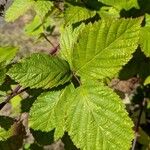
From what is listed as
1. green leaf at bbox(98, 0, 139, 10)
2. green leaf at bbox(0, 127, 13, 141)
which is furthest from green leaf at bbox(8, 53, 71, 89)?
green leaf at bbox(98, 0, 139, 10)

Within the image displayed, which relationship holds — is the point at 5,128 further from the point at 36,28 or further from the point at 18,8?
the point at 36,28

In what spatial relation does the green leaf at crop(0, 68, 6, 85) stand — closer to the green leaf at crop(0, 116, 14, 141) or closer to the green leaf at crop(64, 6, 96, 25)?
the green leaf at crop(0, 116, 14, 141)

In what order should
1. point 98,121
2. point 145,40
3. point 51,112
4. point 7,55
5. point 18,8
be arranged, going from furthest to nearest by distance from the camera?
1. point 18,8
2. point 145,40
3. point 7,55
4. point 51,112
5. point 98,121

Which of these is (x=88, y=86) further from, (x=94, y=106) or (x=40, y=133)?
(x=40, y=133)

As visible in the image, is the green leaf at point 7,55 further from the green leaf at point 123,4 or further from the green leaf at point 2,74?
the green leaf at point 123,4

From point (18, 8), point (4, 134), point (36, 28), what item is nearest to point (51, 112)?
point (4, 134)

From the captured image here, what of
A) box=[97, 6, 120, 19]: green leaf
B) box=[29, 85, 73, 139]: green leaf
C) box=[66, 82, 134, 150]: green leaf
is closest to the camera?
box=[66, 82, 134, 150]: green leaf

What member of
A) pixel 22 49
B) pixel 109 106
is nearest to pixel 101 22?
pixel 109 106
